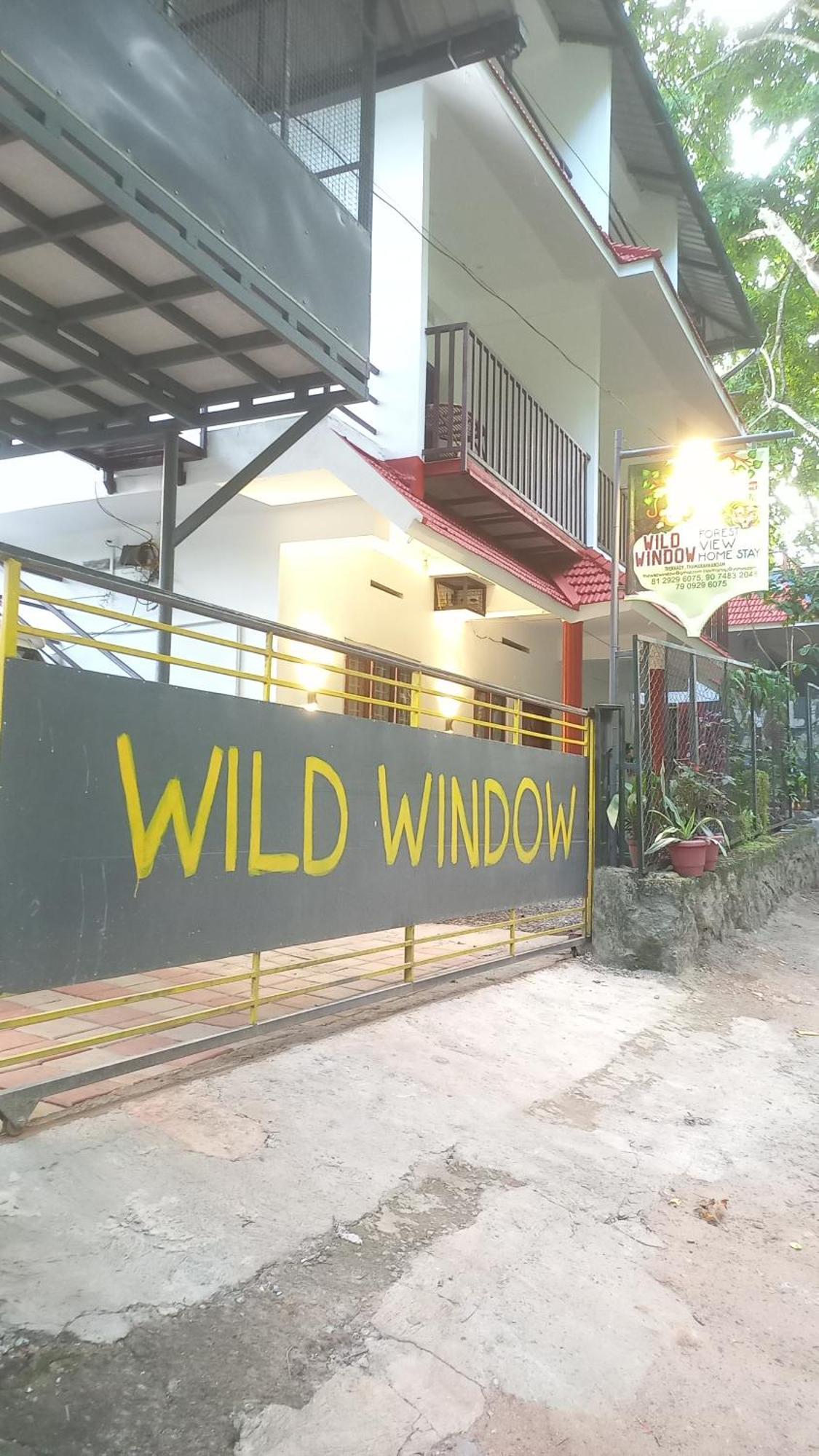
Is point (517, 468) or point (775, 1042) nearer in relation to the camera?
point (775, 1042)

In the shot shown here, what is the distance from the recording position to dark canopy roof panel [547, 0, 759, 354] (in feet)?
34.0

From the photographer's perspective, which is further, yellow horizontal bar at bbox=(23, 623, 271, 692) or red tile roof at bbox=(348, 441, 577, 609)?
red tile roof at bbox=(348, 441, 577, 609)

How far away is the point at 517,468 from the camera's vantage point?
31.2ft

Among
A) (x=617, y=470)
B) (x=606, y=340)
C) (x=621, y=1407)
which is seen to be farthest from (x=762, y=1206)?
(x=606, y=340)

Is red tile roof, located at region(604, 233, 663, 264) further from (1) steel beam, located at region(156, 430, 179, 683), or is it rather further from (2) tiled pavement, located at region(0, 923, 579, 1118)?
(2) tiled pavement, located at region(0, 923, 579, 1118)

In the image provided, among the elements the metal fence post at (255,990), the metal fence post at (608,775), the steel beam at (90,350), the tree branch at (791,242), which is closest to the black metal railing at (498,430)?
the metal fence post at (608,775)

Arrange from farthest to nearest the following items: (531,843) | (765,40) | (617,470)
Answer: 1. (765,40)
2. (617,470)
3. (531,843)

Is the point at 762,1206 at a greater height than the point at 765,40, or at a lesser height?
lesser

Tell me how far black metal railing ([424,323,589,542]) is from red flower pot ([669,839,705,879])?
12.1 feet

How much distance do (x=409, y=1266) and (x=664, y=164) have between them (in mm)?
14513

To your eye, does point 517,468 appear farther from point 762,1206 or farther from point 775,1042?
point 762,1206

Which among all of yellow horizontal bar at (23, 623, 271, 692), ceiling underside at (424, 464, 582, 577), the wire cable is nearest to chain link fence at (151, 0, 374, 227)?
ceiling underside at (424, 464, 582, 577)

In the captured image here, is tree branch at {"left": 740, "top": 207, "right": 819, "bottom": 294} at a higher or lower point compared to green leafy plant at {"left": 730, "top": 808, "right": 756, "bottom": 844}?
higher

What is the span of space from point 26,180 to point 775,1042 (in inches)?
210
